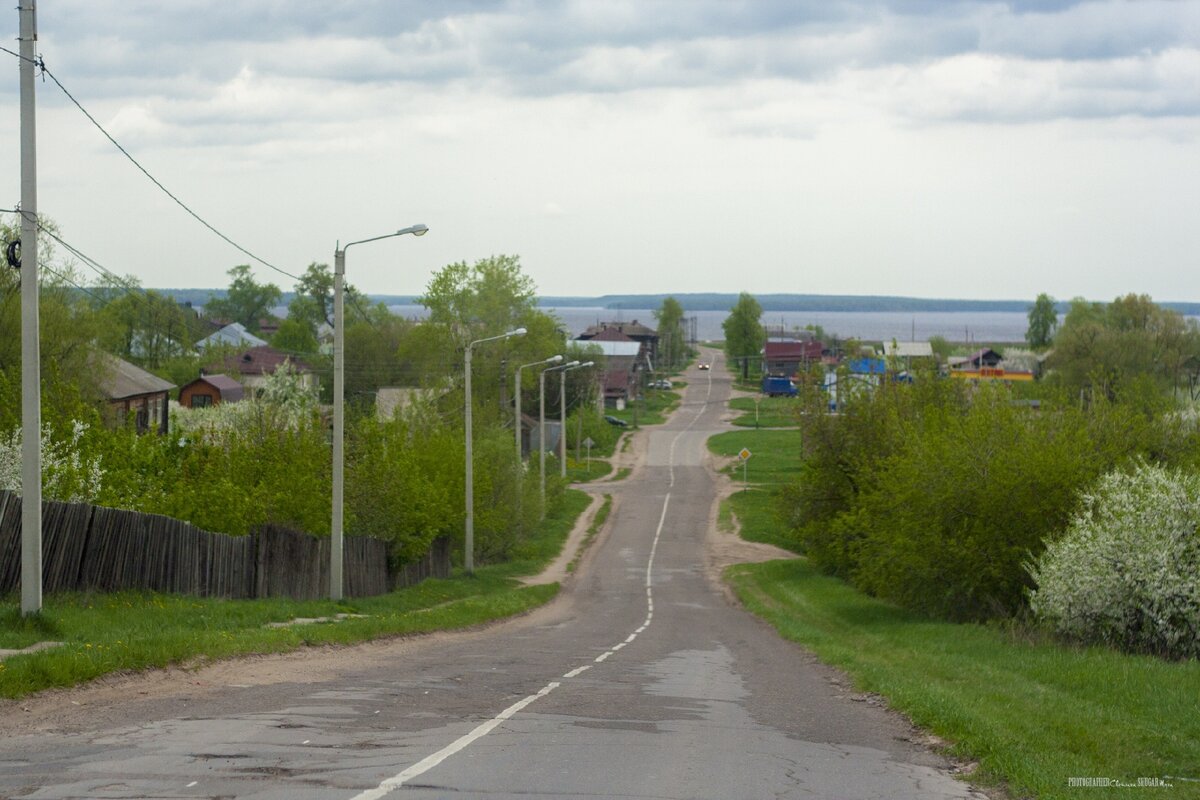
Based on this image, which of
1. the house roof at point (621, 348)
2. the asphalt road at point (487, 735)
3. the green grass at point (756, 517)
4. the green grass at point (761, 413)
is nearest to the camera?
the asphalt road at point (487, 735)

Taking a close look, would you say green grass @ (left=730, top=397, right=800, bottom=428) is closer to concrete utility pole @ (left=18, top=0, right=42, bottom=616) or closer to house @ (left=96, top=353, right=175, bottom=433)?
house @ (left=96, top=353, right=175, bottom=433)

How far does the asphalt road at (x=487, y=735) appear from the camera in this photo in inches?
338

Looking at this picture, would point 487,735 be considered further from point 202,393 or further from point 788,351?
point 788,351

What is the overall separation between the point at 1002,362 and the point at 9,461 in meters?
145

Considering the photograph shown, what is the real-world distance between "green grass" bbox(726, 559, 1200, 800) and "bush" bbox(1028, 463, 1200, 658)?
982 millimetres

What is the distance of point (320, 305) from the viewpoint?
15325 cm

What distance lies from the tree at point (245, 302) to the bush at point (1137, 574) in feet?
591

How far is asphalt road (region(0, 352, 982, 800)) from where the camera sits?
8.59m

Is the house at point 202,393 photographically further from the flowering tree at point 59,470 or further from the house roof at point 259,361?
the flowering tree at point 59,470

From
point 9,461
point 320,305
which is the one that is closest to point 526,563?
point 9,461

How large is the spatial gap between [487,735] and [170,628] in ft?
31.0

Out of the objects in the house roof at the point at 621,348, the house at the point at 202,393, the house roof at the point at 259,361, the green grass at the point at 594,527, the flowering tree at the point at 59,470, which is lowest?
the green grass at the point at 594,527

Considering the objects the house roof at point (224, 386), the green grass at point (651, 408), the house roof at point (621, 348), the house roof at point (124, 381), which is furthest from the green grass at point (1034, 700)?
the house roof at point (621, 348)

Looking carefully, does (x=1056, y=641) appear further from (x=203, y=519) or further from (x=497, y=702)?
(x=203, y=519)
